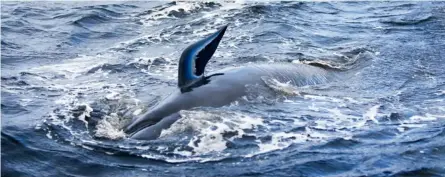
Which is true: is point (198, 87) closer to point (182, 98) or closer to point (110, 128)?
point (182, 98)

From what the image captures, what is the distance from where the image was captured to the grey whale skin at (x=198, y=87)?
8.64m

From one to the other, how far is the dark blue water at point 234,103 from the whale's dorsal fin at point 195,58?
615 millimetres

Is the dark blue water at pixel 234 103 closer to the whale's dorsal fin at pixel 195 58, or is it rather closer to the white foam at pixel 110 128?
the white foam at pixel 110 128

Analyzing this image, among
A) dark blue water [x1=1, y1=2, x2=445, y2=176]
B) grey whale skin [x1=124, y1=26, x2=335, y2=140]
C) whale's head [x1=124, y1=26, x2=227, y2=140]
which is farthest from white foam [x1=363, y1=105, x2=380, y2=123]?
whale's head [x1=124, y1=26, x2=227, y2=140]

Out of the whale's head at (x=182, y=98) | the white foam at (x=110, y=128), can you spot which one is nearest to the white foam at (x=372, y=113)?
the whale's head at (x=182, y=98)

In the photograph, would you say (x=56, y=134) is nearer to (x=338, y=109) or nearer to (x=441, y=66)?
(x=338, y=109)

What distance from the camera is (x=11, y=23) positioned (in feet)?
57.8

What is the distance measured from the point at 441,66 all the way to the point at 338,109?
392 cm

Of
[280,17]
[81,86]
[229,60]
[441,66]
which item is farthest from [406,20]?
[81,86]

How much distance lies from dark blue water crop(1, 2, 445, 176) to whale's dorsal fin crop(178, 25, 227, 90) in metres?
0.62

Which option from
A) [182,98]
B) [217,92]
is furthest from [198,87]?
[182,98]

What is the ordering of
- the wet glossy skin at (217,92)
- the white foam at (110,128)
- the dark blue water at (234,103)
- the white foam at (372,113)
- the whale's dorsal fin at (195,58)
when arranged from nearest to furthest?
the dark blue water at (234,103)
the white foam at (110,128)
the wet glossy skin at (217,92)
the whale's dorsal fin at (195,58)
the white foam at (372,113)

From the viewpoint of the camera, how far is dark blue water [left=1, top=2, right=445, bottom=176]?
775cm

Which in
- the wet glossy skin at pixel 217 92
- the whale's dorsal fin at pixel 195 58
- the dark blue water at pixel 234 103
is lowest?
the dark blue water at pixel 234 103
